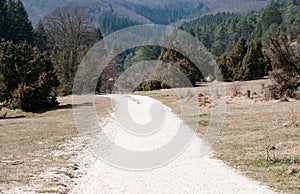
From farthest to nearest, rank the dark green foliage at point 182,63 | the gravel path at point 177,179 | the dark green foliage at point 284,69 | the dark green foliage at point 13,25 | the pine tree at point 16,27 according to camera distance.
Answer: the pine tree at point 16,27
the dark green foliage at point 13,25
the dark green foliage at point 182,63
the dark green foliage at point 284,69
the gravel path at point 177,179

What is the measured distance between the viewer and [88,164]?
14.0 metres

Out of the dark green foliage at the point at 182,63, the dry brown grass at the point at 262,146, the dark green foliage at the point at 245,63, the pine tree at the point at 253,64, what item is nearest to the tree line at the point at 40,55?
the dark green foliage at the point at 182,63

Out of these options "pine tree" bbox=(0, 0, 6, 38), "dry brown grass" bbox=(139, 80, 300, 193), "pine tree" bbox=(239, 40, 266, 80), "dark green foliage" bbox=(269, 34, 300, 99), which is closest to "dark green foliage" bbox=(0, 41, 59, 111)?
"dry brown grass" bbox=(139, 80, 300, 193)

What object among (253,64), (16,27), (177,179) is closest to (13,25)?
(16,27)

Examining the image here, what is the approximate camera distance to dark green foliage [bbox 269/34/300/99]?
111 ft

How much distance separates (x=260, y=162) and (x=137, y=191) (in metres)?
4.51

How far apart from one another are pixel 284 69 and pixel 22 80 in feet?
77.5

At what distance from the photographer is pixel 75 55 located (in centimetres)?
6862

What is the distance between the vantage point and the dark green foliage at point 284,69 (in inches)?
1326

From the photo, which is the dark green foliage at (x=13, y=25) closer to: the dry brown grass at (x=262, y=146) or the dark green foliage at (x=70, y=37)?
the dark green foliage at (x=70, y=37)

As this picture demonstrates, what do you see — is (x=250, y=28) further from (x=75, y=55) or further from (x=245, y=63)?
(x=75, y=55)

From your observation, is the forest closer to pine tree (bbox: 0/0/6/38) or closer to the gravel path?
pine tree (bbox: 0/0/6/38)

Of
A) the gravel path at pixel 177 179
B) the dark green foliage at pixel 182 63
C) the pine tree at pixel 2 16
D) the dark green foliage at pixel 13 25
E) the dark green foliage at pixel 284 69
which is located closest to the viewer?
the gravel path at pixel 177 179

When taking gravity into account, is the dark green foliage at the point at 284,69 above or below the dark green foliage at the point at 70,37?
below
